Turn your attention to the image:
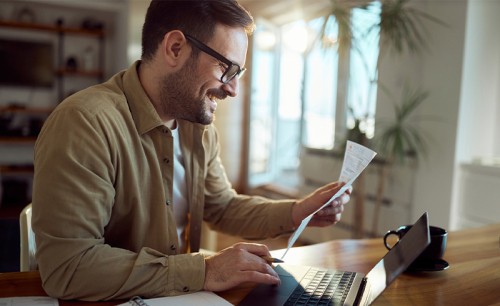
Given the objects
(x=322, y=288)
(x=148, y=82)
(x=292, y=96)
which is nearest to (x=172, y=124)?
(x=148, y=82)

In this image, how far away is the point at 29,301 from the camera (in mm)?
840

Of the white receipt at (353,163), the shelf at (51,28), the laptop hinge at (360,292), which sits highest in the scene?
the shelf at (51,28)

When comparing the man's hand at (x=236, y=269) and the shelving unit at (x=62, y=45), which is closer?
the man's hand at (x=236, y=269)

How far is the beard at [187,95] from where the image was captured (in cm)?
115

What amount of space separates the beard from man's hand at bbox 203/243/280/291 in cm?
41

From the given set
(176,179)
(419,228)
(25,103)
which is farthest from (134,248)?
(25,103)

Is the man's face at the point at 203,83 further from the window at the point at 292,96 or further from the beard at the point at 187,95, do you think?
the window at the point at 292,96

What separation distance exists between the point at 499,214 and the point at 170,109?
2183 mm

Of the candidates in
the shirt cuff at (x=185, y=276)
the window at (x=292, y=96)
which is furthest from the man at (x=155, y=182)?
the window at (x=292, y=96)

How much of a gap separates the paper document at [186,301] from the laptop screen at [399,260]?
28cm

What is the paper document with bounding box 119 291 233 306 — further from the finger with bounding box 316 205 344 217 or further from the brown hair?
the brown hair

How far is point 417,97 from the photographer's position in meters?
2.93

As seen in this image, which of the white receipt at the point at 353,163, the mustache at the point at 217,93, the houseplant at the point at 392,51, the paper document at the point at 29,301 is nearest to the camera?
the paper document at the point at 29,301

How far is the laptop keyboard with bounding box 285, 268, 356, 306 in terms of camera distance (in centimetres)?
84
